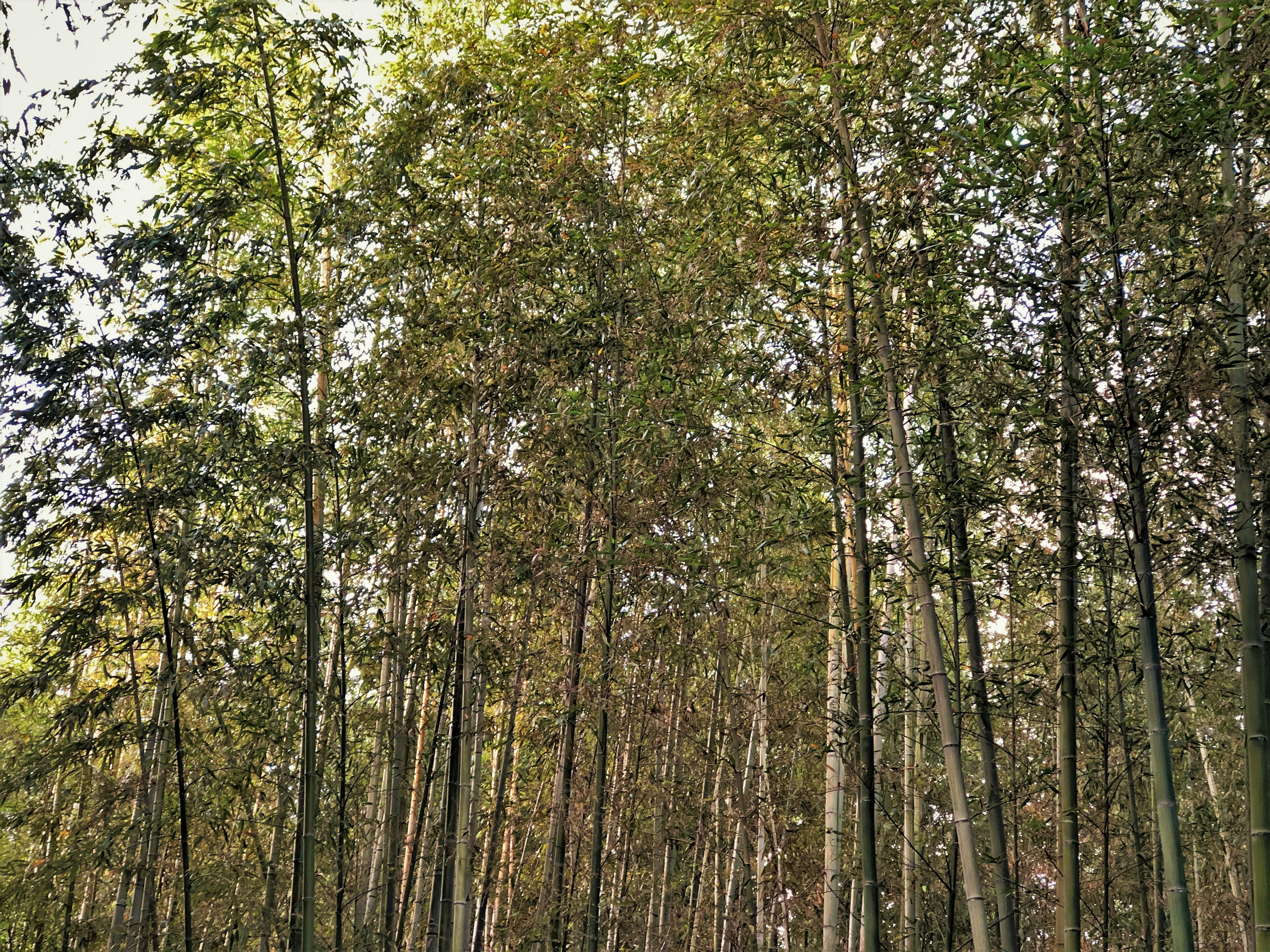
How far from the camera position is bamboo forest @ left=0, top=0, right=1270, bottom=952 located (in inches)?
120

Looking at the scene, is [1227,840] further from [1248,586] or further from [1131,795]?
[1248,586]

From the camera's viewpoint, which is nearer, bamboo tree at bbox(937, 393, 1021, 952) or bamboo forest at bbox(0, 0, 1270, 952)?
bamboo forest at bbox(0, 0, 1270, 952)

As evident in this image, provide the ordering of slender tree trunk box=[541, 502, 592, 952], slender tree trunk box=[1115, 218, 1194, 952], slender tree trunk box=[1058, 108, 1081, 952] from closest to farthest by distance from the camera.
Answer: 1. slender tree trunk box=[1115, 218, 1194, 952]
2. slender tree trunk box=[1058, 108, 1081, 952]
3. slender tree trunk box=[541, 502, 592, 952]

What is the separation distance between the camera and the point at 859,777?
138 inches

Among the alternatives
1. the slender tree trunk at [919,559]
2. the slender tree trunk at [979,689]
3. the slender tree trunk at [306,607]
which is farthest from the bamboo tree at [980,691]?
the slender tree trunk at [306,607]

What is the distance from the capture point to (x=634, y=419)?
4234 mm

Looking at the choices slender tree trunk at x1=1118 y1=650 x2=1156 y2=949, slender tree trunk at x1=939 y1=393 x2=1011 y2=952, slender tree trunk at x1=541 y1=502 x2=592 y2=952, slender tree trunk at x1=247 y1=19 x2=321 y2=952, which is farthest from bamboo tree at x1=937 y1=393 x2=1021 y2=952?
slender tree trunk at x1=247 y1=19 x2=321 y2=952

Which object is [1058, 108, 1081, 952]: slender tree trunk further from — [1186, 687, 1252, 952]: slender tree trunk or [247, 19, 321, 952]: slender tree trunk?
[1186, 687, 1252, 952]: slender tree trunk

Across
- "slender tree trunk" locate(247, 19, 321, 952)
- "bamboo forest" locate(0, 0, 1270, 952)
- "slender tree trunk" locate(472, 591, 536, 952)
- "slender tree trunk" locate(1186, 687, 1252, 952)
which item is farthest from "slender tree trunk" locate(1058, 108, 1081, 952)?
"slender tree trunk" locate(1186, 687, 1252, 952)

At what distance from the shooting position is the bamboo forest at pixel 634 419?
3041 mm

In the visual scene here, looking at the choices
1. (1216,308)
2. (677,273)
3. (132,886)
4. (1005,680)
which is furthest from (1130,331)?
(132,886)

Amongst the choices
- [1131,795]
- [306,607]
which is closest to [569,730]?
[306,607]

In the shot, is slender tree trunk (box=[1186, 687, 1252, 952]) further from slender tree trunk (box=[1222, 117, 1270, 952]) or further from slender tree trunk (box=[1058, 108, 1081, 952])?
slender tree trunk (box=[1222, 117, 1270, 952])

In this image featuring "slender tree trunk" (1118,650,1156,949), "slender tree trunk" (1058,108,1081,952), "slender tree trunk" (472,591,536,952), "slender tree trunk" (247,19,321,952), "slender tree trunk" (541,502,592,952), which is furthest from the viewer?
"slender tree trunk" (472,591,536,952)
